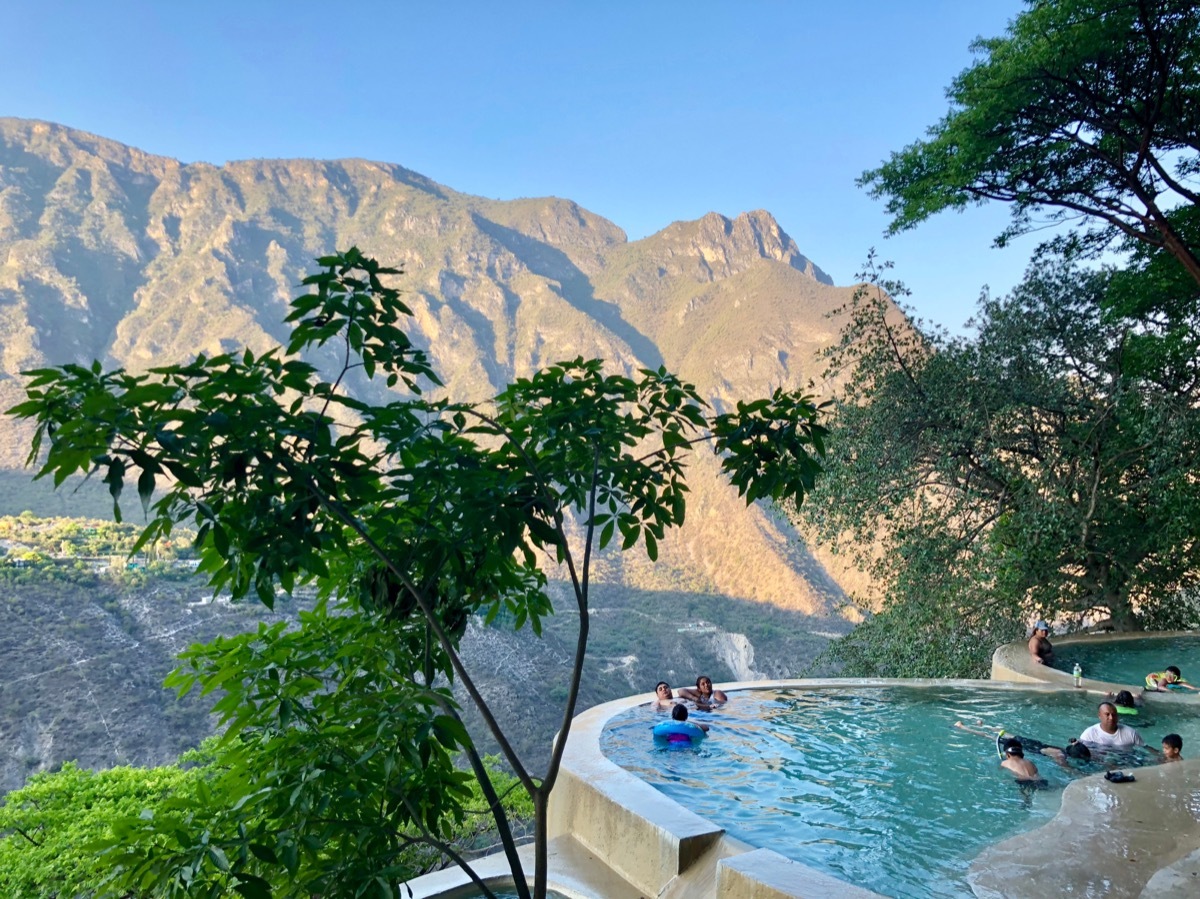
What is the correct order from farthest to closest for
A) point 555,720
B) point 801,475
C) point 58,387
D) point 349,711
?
point 555,720 → point 801,475 → point 349,711 → point 58,387

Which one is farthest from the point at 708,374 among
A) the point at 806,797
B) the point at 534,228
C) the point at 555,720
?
the point at 806,797

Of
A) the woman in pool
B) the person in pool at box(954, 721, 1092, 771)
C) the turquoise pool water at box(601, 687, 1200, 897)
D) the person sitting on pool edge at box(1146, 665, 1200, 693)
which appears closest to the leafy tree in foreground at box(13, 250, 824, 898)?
the turquoise pool water at box(601, 687, 1200, 897)

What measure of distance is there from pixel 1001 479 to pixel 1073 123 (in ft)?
17.8

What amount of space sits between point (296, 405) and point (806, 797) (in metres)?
6.19

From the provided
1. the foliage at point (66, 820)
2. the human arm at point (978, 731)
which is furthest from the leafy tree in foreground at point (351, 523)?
the human arm at point (978, 731)

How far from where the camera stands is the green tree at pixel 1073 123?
32.9ft

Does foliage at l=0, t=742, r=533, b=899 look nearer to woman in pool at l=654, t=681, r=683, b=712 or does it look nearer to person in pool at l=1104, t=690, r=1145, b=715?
woman in pool at l=654, t=681, r=683, b=712

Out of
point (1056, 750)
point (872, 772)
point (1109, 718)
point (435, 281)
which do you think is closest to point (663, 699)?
point (872, 772)

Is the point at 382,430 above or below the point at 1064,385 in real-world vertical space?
below

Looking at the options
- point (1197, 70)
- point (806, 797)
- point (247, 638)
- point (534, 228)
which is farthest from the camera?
point (534, 228)

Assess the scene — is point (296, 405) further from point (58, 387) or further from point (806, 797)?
point (806, 797)

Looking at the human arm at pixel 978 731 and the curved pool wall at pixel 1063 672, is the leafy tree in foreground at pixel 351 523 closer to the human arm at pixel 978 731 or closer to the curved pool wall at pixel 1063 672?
the human arm at pixel 978 731

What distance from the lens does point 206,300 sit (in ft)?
Answer: 328

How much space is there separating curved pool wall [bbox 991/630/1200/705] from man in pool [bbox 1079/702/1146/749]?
170 cm
